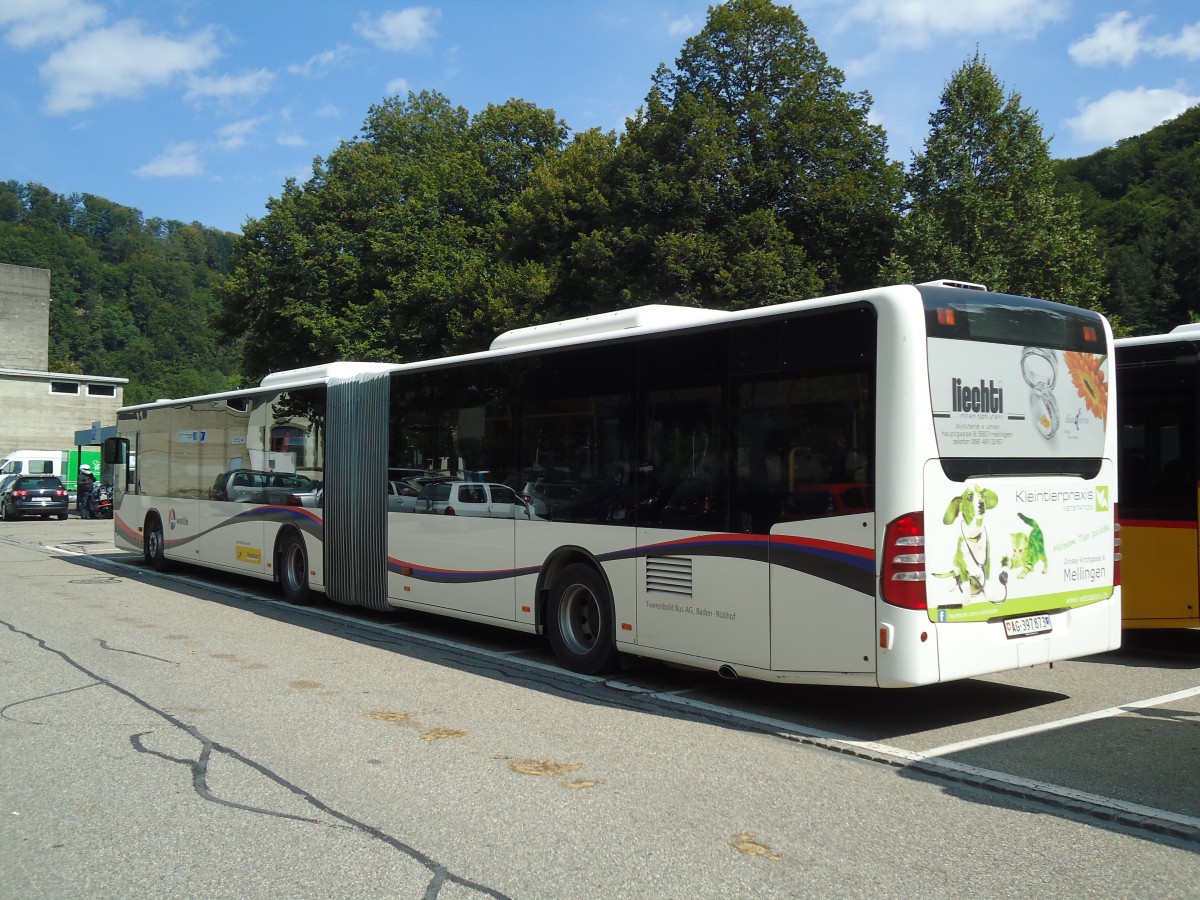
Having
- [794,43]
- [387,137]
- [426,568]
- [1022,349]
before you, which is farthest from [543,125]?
[1022,349]

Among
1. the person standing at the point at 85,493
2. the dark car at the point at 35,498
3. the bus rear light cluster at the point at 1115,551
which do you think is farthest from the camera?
the person standing at the point at 85,493

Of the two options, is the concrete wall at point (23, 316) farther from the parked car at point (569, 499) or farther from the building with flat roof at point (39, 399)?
the parked car at point (569, 499)

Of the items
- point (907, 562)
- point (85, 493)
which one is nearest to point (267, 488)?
point (907, 562)

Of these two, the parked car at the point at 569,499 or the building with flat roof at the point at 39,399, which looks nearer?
the parked car at the point at 569,499

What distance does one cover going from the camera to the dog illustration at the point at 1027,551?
7238mm

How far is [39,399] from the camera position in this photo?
77.4 metres

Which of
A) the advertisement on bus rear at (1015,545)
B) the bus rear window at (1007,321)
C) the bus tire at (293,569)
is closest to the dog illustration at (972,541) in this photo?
the advertisement on bus rear at (1015,545)

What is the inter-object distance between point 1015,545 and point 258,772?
5.07 meters

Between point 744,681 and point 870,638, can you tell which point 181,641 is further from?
point 870,638

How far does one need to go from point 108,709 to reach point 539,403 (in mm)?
4390

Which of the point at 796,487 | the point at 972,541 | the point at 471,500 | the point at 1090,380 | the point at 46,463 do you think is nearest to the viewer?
the point at 972,541

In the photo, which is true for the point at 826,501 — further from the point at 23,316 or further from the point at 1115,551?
the point at 23,316

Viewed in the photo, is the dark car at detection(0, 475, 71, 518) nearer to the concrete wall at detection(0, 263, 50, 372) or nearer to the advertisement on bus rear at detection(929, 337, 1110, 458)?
the advertisement on bus rear at detection(929, 337, 1110, 458)

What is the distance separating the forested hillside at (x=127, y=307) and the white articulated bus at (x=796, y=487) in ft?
321
